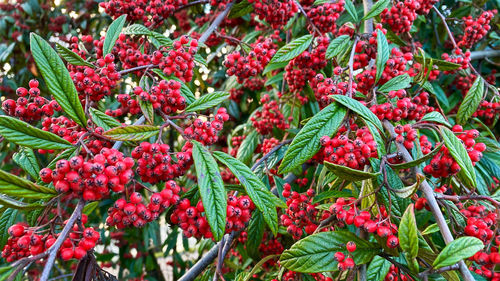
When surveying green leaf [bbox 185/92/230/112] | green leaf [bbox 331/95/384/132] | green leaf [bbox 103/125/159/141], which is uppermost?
green leaf [bbox 103/125/159/141]

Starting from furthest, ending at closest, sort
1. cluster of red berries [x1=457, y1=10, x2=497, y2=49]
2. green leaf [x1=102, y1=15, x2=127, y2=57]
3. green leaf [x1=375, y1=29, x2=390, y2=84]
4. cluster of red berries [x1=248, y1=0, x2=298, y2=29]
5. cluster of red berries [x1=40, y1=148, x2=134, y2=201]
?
cluster of red berries [x1=457, y1=10, x2=497, y2=49] < cluster of red berries [x1=248, y1=0, x2=298, y2=29] < green leaf [x1=102, y1=15, x2=127, y2=57] < green leaf [x1=375, y1=29, x2=390, y2=84] < cluster of red berries [x1=40, y1=148, x2=134, y2=201]

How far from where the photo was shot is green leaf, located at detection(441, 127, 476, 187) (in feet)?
4.47

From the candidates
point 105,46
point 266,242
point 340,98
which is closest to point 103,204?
point 266,242

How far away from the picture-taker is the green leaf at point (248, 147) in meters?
2.97

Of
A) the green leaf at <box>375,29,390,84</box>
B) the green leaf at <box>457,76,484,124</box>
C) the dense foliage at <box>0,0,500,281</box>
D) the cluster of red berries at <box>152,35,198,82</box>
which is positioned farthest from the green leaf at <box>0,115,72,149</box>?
the green leaf at <box>457,76,484,124</box>

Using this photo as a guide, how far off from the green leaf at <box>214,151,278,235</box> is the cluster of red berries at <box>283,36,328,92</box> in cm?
102

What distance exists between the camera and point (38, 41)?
1.30m

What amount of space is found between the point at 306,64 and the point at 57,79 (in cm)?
142

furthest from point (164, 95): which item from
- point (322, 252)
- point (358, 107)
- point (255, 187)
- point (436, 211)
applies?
point (436, 211)

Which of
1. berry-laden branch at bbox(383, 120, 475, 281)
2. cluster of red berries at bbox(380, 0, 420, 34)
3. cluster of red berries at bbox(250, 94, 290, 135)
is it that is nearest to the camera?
berry-laden branch at bbox(383, 120, 475, 281)

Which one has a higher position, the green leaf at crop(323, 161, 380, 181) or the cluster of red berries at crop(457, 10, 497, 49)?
the green leaf at crop(323, 161, 380, 181)

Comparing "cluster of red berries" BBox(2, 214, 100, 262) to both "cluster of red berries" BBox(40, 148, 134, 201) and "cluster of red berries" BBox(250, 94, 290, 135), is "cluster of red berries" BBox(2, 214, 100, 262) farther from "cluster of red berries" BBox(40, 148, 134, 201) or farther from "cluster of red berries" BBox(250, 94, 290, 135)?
"cluster of red berries" BBox(250, 94, 290, 135)

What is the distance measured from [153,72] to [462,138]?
56.0 inches

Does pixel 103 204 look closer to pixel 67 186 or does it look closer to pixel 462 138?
pixel 67 186
